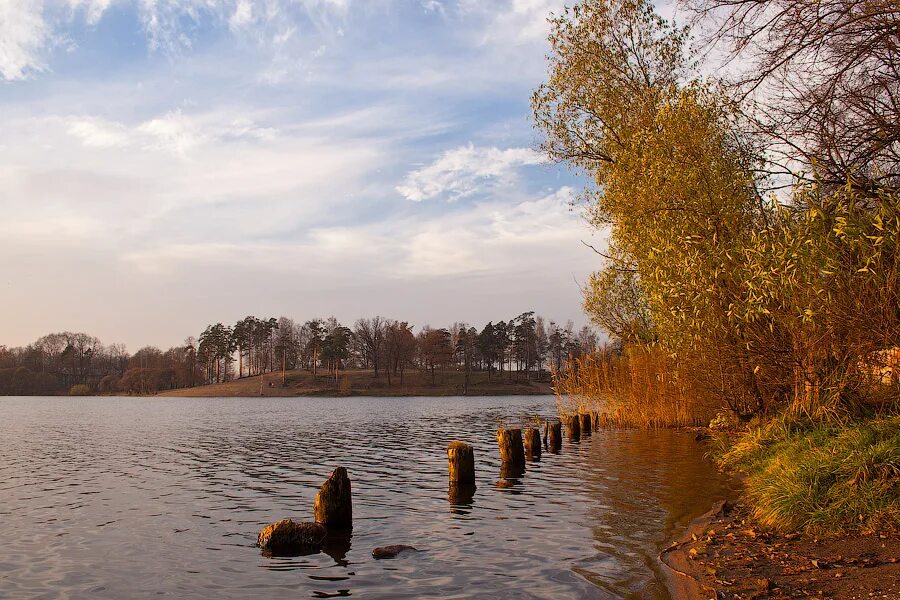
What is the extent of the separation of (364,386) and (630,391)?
105269 millimetres

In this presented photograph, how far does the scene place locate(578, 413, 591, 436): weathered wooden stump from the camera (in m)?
32.2

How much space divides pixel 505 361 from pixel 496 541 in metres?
137

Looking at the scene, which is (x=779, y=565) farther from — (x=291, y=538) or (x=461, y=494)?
(x=461, y=494)

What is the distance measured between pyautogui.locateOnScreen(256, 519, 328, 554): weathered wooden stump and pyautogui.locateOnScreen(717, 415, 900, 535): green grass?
317 inches

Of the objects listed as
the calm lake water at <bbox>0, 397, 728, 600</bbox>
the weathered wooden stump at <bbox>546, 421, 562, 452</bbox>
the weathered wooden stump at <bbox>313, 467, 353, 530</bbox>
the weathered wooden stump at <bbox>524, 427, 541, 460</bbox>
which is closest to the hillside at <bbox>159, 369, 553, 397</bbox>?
the weathered wooden stump at <bbox>546, 421, 562, 452</bbox>

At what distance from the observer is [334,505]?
44.8 ft

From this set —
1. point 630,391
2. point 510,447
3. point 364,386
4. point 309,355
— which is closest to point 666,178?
point 510,447

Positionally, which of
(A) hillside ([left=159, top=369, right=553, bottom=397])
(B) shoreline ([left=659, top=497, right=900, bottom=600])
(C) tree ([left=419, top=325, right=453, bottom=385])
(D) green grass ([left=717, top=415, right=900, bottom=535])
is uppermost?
(C) tree ([left=419, top=325, right=453, bottom=385])

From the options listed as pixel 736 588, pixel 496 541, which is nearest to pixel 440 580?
pixel 496 541

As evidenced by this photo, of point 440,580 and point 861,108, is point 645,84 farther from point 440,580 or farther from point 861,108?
point 440,580

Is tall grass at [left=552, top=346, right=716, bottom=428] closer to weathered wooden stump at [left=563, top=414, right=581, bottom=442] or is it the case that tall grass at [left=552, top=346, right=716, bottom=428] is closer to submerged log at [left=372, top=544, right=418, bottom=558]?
weathered wooden stump at [left=563, top=414, right=581, bottom=442]

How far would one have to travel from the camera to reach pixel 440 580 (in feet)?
33.1

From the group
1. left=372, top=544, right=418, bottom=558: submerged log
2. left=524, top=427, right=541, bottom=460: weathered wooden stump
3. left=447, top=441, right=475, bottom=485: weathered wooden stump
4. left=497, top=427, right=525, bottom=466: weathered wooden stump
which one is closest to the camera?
left=372, top=544, right=418, bottom=558: submerged log

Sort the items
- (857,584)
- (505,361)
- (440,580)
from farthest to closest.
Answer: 1. (505,361)
2. (440,580)
3. (857,584)
